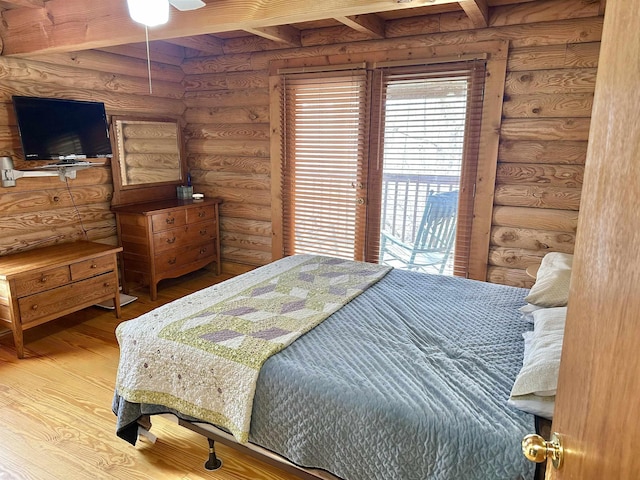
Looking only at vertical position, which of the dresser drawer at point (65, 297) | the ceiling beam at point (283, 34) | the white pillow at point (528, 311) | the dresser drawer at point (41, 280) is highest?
the ceiling beam at point (283, 34)

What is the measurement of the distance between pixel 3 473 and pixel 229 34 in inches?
142

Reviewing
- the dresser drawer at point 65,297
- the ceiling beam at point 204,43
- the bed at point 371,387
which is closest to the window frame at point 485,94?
the ceiling beam at point 204,43

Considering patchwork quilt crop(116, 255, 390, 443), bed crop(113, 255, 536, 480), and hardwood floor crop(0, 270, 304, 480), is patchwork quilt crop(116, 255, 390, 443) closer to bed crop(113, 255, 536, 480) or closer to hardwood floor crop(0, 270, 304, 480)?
bed crop(113, 255, 536, 480)

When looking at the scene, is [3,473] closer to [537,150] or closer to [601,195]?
[601,195]

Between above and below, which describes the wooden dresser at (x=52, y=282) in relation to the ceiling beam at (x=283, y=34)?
below

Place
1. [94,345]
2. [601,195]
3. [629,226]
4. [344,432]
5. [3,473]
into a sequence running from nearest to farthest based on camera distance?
1. [629,226]
2. [601,195]
3. [344,432]
4. [3,473]
5. [94,345]

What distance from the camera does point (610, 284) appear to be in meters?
0.59

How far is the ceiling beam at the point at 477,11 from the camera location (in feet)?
8.63

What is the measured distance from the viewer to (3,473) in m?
1.90

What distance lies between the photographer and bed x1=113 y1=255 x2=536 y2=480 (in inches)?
52.0

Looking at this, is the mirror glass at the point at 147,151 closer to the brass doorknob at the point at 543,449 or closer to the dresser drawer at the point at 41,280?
the dresser drawer at the point at 41,280

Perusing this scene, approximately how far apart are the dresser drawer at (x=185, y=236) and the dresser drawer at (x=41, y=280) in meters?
0.84

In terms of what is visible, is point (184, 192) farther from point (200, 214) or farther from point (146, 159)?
point (146, 159)

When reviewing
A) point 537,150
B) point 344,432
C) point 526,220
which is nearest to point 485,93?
point 537,150
